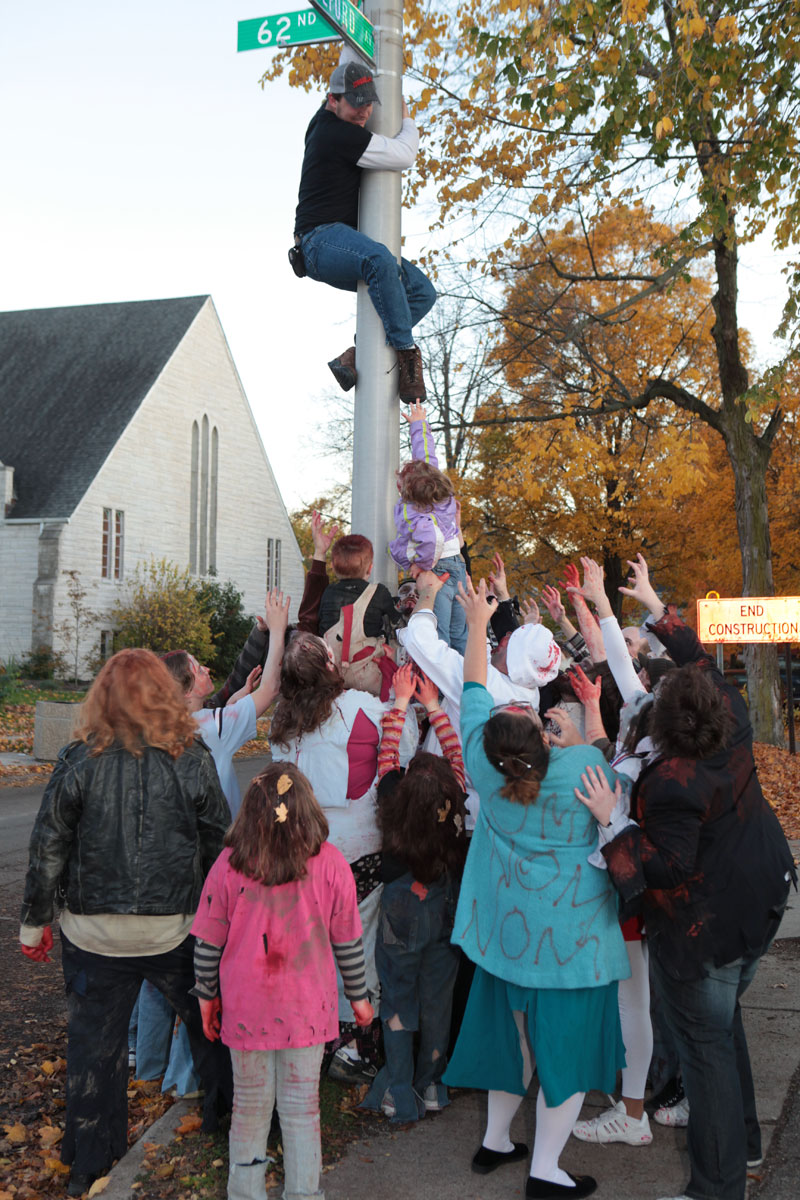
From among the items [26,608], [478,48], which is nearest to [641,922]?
[478,48]

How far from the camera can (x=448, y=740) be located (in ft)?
14.2

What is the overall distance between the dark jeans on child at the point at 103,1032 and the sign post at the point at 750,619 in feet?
38.1

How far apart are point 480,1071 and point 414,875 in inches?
29.5

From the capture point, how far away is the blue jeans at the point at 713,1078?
10.5 feet

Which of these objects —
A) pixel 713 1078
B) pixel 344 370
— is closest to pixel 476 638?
pixel 713 1078

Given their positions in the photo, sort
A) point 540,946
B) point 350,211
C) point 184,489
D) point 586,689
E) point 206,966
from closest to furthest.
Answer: point 206,966 < point 540,946 < point 586,689 < point 350,211 < point 184,489

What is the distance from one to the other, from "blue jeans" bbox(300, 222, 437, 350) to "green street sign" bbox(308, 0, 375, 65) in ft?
2.46

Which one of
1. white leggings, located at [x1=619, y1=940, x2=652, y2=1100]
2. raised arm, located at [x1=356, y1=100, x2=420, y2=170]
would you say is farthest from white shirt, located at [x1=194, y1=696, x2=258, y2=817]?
raised arm, located at [x1=356, y1=100, x2=420, y2=170]

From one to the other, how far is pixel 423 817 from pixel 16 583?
97.8ft

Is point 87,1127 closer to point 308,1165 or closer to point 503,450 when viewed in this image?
point 308,1165

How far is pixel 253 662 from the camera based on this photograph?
4.84m

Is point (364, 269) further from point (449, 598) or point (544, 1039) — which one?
point (544, 1039)

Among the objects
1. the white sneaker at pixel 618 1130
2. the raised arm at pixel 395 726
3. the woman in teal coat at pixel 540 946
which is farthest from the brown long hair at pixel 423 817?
the white sneaker at pixel 618 1130

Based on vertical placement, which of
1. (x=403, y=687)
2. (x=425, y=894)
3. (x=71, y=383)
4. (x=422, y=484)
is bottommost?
(x=425, y=894)
